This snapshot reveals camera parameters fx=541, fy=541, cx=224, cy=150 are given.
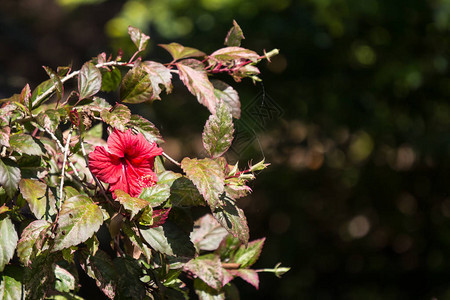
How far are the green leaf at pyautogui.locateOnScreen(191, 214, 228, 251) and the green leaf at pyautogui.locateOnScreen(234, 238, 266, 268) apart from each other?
1.9 inches

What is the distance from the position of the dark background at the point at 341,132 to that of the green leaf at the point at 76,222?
2.02 meters

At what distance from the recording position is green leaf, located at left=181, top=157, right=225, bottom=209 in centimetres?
73

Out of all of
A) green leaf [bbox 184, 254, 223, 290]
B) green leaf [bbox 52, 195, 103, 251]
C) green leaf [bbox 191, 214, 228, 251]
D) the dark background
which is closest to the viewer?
green leaf [bbox 52, 195, 103, 251]

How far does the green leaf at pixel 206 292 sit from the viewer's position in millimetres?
952

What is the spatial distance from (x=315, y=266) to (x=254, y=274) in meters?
2.47

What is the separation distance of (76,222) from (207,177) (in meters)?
0.18

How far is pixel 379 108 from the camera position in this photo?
3006 millimetres

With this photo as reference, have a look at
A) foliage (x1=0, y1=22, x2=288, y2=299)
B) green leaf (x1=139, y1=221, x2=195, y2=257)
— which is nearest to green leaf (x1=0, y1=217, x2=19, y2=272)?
foliage (x1=0, y1=22, x2=288, y2=299)

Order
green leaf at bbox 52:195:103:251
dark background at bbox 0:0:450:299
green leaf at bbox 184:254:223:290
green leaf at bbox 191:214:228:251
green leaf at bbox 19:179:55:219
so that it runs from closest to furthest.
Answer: green leaf at bbox 52:195:103:251
green leaf at bbox 19:179:55:219
green leaf at bbox 184:254:223:290
green leaf at bbox 191:214:228:251
dark background at bbox 0:0:450:299

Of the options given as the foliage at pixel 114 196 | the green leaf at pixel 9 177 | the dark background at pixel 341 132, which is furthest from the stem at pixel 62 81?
the dark background at pixel 341 132

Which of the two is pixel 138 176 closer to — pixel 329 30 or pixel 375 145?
pixel 329 30

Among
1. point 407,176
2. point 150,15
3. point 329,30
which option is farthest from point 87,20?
Result: point 407,176

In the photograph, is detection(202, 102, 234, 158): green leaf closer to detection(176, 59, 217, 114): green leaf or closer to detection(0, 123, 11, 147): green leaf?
detection(176, 59, 217, 114): green leaf

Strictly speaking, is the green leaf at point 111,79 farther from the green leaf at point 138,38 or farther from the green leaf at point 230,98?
the green leaf at point 230,98
